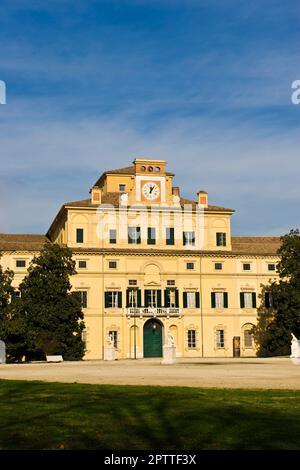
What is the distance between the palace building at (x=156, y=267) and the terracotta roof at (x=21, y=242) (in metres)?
0.20

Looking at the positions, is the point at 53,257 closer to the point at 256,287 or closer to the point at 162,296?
Answer: the point at 162,296

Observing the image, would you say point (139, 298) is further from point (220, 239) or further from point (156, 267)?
point (220, 239)

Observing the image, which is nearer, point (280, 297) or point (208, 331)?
point (280, 297)

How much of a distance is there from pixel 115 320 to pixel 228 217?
1489 cm

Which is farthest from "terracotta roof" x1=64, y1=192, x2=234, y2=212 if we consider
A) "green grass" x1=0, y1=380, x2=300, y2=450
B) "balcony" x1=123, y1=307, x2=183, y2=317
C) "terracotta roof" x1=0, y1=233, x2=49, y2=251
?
Answer: "green grass" x1=0, y1=380, x2=300, y2=450

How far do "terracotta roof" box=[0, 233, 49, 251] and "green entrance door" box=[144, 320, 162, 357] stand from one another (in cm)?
1250

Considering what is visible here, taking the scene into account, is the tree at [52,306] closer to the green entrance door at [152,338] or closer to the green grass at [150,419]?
the green entrance door at [152,338]

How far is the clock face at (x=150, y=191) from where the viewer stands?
69938 mm

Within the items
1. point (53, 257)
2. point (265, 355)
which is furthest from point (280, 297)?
point (53, 257)

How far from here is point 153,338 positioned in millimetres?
67125

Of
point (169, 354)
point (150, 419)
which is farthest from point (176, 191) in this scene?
point (150, 419)

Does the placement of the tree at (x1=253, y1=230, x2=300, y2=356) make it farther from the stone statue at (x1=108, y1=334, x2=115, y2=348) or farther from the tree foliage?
the tree foliage

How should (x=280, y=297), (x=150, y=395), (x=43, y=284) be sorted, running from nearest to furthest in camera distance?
(x=150, y=395)
(x=43, y=284)
(x=280, y=297)

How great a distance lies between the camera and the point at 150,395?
16.5m
